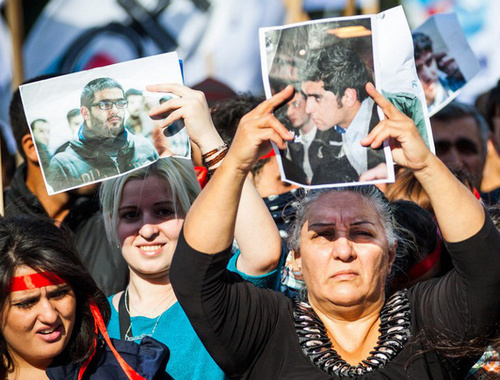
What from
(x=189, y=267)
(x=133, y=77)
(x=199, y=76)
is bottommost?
(x=199, y=76)

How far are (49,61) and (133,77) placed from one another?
461 cm

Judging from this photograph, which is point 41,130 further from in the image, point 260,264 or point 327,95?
point 327,95

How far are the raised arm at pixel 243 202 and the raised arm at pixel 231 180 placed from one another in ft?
1.20

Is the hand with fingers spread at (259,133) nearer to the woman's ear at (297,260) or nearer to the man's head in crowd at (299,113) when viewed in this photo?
the man's head in crowd at (299,113)

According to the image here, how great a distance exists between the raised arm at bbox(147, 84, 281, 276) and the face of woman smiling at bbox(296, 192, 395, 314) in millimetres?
158

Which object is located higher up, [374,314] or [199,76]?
[374,314]

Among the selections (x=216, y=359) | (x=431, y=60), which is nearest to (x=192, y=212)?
(x=216, y=359)

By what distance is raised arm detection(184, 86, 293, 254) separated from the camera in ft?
7.22

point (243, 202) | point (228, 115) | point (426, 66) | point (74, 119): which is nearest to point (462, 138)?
point (426, 66)

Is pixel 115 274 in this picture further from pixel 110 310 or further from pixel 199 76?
pixel 199 76

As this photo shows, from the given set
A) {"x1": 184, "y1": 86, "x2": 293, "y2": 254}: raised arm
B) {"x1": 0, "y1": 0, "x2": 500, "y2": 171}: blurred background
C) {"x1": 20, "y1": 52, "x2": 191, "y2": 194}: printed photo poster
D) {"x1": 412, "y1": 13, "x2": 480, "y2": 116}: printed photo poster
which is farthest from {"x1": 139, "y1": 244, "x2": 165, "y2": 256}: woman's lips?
{"x1": 0, "y1": 0, "x2": 500, "y2": 171}: blurred background

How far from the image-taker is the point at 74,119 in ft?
9.11

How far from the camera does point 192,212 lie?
229 cm

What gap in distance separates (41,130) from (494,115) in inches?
135
